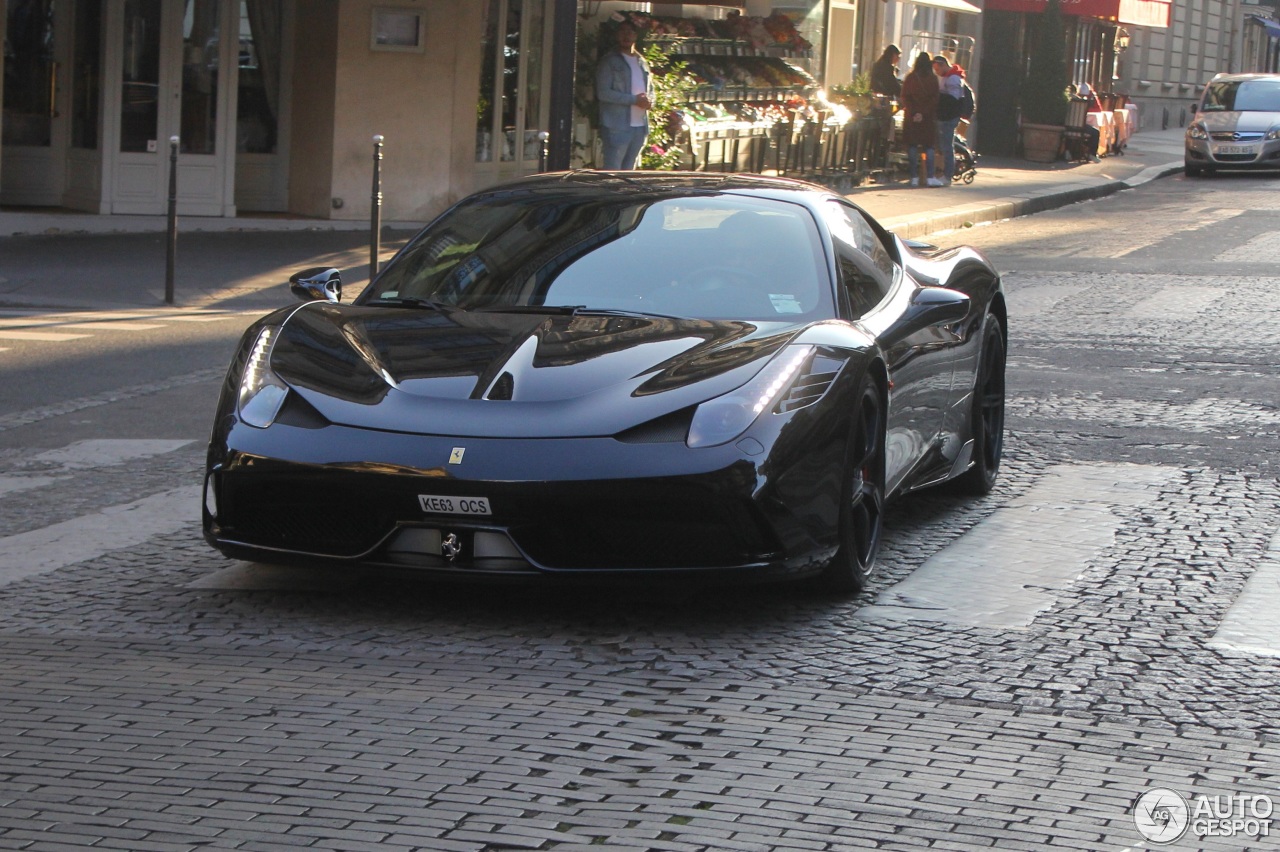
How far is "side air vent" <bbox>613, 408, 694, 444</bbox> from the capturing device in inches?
204

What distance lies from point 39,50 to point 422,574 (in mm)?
15025

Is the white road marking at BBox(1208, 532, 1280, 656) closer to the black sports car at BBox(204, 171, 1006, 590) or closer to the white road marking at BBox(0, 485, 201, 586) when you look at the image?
the black sports car at BBox(204, 171, 1006, 590)

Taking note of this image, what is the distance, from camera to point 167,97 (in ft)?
61.5

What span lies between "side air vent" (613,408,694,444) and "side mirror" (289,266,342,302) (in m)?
1.75

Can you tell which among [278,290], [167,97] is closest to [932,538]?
[278,290]

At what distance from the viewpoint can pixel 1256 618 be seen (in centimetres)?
569

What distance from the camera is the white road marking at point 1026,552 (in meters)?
5.72

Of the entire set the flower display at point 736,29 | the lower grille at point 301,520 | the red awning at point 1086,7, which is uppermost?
the red awning at point 1086,7

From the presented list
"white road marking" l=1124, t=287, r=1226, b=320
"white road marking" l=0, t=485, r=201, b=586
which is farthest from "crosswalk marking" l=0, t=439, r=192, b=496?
"white road marking" l=1124, t=287, r=1226, b=320

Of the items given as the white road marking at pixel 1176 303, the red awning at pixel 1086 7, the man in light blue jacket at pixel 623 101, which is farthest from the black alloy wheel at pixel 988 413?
the red awning at pixel 1086 7

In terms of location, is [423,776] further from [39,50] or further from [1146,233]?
[1146,233]

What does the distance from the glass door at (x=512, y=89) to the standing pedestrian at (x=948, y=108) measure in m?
6.74

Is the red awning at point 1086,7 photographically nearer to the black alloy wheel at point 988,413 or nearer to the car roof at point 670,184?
the black alloy wheel at point 988,413

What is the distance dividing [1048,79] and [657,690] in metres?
31.5
